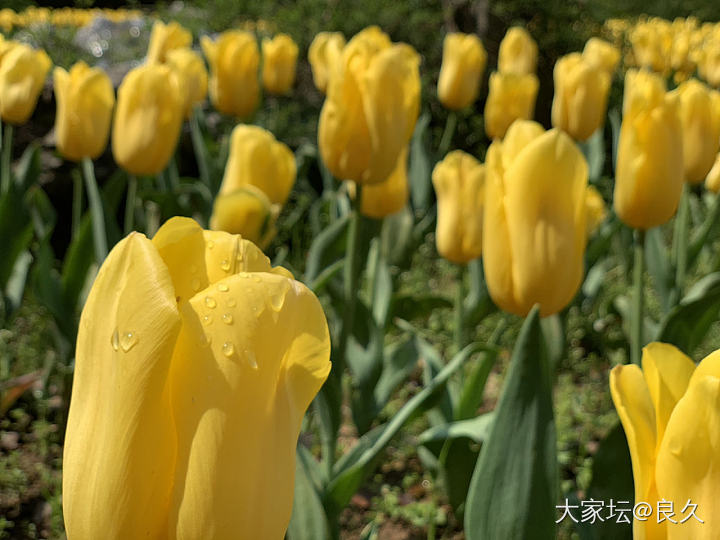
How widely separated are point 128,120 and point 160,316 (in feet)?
5.67

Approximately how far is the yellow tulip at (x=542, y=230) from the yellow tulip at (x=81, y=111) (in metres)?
1.43

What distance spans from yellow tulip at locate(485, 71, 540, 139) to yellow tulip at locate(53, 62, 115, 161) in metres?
1.67

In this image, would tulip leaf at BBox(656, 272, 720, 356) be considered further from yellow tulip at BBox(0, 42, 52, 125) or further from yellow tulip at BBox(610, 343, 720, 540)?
yellow tulip at BBox(0, 42, 52, 125)

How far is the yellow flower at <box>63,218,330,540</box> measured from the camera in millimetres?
542

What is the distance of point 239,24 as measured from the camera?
18.9 ft

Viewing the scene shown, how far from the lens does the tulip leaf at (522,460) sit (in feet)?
3.30

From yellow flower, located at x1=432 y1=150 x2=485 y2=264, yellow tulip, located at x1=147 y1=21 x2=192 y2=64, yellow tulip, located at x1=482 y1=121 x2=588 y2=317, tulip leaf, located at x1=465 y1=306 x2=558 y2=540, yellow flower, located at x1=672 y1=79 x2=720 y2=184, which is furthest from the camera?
yellow tulip, located at x1=147 y1=21 x2=192 y2=64

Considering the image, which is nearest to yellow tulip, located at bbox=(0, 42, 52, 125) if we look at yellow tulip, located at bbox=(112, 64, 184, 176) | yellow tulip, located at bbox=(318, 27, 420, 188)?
yellow tulip, located at bbox=(112, 64, 184, 176)

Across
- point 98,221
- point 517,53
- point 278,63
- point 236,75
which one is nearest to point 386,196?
point 98,221

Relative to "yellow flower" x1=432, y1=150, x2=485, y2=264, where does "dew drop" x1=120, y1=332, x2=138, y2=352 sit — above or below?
below

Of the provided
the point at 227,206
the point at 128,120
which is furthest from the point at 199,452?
the point at 128,120

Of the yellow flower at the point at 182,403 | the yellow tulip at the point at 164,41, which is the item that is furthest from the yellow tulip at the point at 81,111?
the yellow flower at the point at 182,403

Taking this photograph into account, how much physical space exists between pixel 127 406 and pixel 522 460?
61 centimetres

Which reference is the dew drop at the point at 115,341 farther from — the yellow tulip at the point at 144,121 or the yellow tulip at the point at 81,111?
the yellow tulip at the point at 81,111
